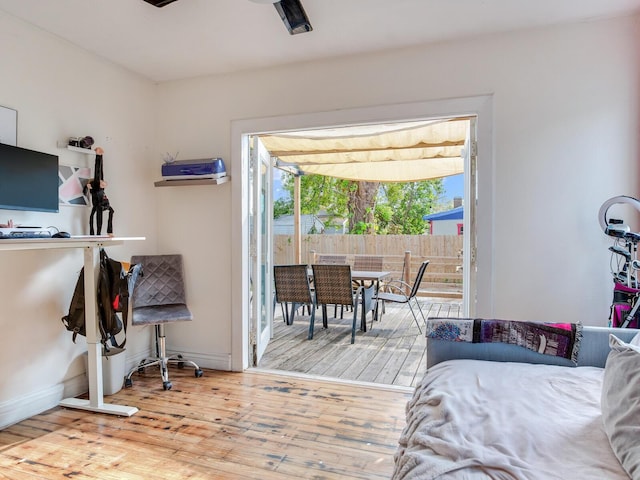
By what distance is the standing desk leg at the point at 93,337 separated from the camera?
255 centimetres

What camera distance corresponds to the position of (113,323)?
8.62 feet

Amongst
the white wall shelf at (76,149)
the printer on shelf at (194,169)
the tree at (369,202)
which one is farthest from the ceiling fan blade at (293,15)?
the tree at (369,202)

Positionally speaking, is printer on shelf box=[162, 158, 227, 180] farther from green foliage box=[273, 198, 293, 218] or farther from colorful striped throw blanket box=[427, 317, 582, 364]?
green foliage box=[273, 198, 293, 218]

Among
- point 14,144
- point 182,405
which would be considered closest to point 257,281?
point 182,405

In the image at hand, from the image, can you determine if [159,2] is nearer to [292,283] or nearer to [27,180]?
[27,180]

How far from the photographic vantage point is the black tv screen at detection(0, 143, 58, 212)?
2197mm

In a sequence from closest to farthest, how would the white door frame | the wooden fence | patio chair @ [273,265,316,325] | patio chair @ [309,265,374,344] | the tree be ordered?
the white door frame, patio chair @ [309,265,374,344], patio chair @ [273,265,316,325], the wooden fence, the tree

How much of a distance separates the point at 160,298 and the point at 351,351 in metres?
1.93

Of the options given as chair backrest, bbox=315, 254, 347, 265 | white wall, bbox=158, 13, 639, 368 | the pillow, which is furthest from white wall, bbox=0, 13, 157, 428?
chair backrest, bbox=315, 254, 347, 265

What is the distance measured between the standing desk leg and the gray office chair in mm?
425

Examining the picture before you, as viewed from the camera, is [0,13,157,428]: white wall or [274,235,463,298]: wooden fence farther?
[274,235,463,298]: wooden fence

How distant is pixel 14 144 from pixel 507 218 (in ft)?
10.5

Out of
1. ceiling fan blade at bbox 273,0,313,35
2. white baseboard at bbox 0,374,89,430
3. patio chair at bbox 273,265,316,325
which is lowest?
white baseboard at bbox 0,374,89,430

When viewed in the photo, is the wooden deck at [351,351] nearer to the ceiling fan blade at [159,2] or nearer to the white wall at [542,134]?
the white wall at [542,134]
